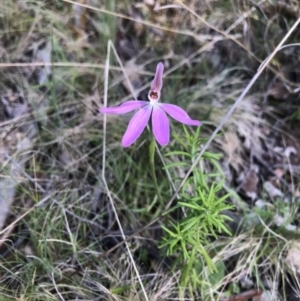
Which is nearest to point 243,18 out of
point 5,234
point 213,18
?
point 213,18

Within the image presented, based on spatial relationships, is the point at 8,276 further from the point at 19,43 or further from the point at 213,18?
the point at 213,18

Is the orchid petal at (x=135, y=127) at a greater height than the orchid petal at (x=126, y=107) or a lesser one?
lesser

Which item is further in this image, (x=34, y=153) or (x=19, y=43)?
(x=19, y=43)

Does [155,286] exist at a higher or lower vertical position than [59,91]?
lower
